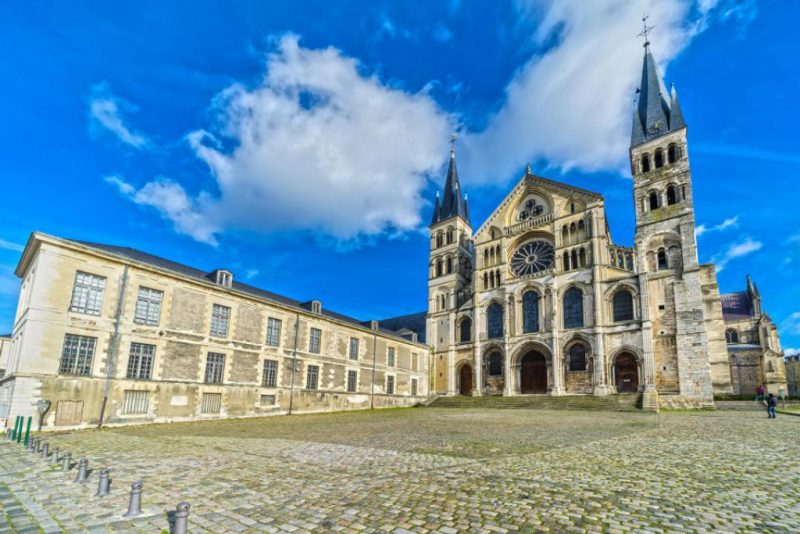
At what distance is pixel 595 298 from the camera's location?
3431cm

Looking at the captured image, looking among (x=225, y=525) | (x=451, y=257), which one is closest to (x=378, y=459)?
(x=225, y=525)

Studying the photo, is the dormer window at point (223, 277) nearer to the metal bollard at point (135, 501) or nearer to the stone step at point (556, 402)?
the metal bollard at point (135, 501)

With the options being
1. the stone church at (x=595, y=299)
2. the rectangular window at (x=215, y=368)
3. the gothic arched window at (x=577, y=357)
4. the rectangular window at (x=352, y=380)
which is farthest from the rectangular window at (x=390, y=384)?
the rectangular window at (x=215, y=368)

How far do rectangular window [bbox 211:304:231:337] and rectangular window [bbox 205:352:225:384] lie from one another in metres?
1.17

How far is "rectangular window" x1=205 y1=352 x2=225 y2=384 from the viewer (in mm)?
22550

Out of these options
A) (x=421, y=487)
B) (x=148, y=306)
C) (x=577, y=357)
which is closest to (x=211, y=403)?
(x=148, y=306)

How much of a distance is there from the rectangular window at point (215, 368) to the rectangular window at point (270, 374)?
9.51 feet

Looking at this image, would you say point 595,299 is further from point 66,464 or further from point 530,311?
point 66,464

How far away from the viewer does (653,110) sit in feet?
129

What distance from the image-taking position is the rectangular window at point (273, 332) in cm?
2647

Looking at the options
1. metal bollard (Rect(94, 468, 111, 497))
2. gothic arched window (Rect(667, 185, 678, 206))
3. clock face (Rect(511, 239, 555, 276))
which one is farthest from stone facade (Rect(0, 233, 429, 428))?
gothic arched window (Rect(667, 185, 678, 206))

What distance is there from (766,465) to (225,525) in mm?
10306

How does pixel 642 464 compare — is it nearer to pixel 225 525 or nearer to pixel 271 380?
pixel 225 525

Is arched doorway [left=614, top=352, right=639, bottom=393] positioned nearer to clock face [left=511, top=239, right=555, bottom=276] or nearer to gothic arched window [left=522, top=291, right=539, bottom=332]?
gothic arched window [left=522, top=291, right=539, bottom=332]
